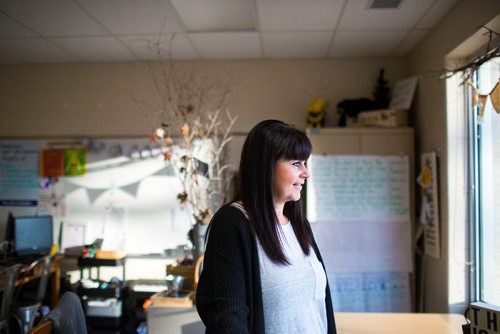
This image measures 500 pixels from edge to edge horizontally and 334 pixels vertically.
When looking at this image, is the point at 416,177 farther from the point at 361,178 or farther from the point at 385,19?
the point at 385,19

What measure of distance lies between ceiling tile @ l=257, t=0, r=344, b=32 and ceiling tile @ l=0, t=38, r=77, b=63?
5.78 ft

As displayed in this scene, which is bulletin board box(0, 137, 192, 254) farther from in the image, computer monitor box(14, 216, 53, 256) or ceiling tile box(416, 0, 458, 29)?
ceiling tile box(416, 0, 458, 29)

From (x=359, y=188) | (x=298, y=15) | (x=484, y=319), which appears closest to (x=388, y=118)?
(x=359, y=188)

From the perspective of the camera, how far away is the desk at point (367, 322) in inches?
69.6

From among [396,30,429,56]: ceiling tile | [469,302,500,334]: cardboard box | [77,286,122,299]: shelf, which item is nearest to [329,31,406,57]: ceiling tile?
[396,30,429,56]: ceiling tile

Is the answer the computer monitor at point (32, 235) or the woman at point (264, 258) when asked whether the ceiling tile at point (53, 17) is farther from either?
the woman at point (264, 258)

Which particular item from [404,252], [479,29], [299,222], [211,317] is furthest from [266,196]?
[404,252]

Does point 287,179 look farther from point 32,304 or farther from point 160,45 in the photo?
point 32,304

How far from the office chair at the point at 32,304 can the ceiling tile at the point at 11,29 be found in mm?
1727

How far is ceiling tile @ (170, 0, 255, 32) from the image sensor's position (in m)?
2.29

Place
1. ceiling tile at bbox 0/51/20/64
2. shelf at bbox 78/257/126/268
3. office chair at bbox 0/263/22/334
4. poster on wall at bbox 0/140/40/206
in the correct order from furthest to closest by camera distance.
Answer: poster on wall at bbox 0/140/40/206, ceiling tile at bbox 0/51/20/64, shelf at bbox 78/257/126/268, office chair at bbox 0/263/22/334

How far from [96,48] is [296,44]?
163 cm

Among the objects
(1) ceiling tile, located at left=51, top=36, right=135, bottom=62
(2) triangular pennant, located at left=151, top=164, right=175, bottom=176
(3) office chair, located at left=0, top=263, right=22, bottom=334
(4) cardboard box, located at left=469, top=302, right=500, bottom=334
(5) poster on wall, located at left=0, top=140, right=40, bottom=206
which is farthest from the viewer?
(5) poster on wall, located at left=0, top=140, right=40, bottom=206

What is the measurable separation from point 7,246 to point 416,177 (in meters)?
3.44
